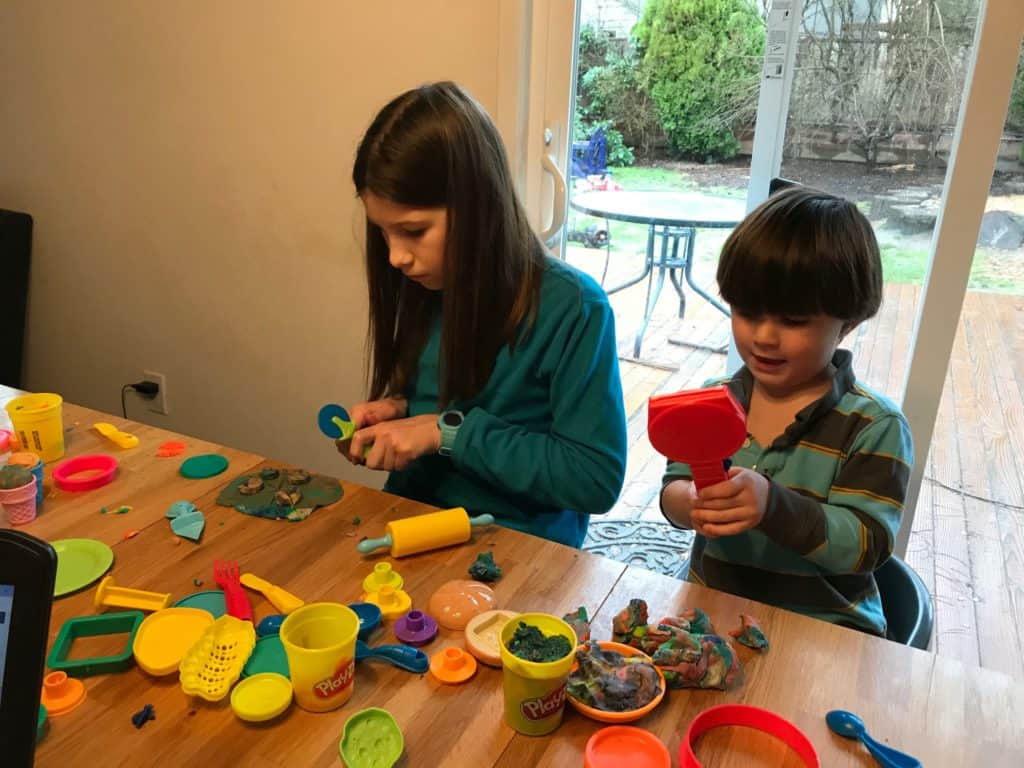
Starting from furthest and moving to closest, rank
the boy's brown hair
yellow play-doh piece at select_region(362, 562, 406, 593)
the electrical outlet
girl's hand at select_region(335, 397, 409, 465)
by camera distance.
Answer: the electrical outlet < girl's hand at select_region(335, 397, 409, 465) < the boy's brown hair < yellow play-doh piece at select_region(362, 562, 406, 593)

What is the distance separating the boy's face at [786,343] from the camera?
98 centimetres

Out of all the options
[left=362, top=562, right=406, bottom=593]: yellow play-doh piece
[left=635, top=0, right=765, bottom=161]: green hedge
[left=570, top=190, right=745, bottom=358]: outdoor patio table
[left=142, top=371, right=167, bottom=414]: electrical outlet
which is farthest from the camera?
[left=142, top=371, right=167, bottom=414]: electrical outlet

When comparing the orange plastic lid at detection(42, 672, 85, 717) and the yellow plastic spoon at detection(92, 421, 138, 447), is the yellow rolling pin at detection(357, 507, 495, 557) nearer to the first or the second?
the orange plastic lid at detection(42, 672, 85, 717)

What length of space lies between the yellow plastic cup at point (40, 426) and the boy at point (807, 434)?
88 cm

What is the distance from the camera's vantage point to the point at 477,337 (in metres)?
1.12

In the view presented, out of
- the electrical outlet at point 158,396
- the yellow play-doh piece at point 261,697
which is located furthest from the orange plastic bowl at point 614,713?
the electrical outlet at point 158,396

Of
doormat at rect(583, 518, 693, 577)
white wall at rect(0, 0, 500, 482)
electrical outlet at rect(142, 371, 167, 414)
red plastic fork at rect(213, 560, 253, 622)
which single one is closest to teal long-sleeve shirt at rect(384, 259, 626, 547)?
red plastic fork at rect(213, 560, 253, 622)

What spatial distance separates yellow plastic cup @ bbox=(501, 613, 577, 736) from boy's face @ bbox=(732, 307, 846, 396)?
0.50m

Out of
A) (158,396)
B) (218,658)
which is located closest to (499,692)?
(218,658)

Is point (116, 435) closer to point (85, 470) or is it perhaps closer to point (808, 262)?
point (85, 470)

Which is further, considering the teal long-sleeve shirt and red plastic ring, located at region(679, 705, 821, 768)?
the teal long-sleeve shirt

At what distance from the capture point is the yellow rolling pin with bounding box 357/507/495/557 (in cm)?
91

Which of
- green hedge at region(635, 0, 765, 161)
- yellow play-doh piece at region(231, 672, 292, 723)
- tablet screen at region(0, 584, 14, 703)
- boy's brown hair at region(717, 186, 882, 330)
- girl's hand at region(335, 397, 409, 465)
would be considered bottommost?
yellow play-doh piece at region(231, 672, 292, 723)

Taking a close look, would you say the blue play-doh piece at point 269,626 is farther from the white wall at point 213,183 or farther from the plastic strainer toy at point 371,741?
the white wall at point 213,183
